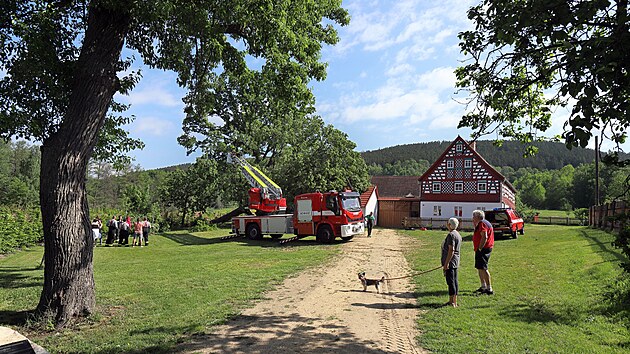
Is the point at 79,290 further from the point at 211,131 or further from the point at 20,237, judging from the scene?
the point at 211,131

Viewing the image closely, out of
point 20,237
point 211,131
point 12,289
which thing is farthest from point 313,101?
point 211,131

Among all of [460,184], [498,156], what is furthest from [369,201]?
[498,156]

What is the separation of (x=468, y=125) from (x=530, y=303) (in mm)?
4016

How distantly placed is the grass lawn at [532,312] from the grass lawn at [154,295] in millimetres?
3746

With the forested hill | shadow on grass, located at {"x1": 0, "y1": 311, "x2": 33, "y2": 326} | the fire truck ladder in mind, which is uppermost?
the forested hill

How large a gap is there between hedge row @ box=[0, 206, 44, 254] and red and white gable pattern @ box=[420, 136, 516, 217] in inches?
1314

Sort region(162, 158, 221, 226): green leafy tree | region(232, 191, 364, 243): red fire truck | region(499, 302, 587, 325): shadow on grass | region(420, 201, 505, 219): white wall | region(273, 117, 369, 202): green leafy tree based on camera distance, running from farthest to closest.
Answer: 1. region(420, 201, 505, 219): white wall
2. region(162, 158, 221, 226): green leafy tree
3. region(273, 117, 369, 202): green leafy tree
4. region(232, 191, 364, 243): red fire truck
5. region(499, 302, 587, 325): shadow on grass

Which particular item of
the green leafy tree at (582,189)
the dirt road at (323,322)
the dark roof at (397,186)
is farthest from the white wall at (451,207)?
the green leafy tree at (582,189)

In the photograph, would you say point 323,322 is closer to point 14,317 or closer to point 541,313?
point 541,313

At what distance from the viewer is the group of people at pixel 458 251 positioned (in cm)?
750

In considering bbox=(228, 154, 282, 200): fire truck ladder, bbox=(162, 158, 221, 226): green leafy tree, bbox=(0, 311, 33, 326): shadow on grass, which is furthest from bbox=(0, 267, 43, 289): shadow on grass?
bbox=(162, 158, 221, 226): green leafy tree

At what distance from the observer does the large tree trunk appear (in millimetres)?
6973

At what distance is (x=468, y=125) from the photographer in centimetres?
592

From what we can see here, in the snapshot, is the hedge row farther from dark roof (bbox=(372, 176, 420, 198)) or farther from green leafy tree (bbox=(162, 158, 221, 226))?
dark roof (bbox=(372, 176, 420, 198))
